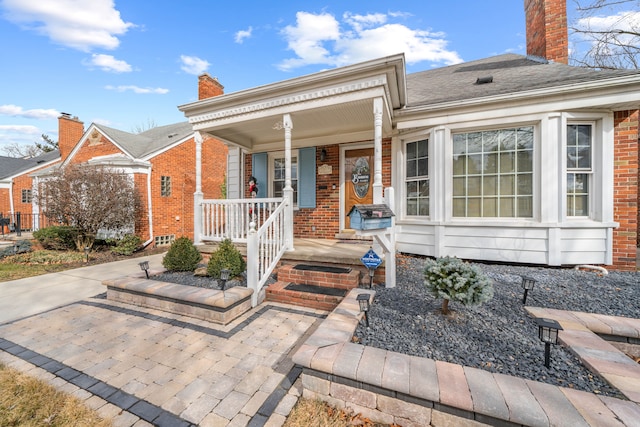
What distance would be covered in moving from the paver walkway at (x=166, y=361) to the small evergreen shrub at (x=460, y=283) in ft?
4.90

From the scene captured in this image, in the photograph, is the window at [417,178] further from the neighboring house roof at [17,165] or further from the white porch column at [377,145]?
the neighboring house roof at [17,165]

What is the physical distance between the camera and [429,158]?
16.8 ft

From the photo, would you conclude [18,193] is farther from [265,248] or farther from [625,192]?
[625,192]

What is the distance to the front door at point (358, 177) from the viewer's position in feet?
19.7

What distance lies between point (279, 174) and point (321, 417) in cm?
584

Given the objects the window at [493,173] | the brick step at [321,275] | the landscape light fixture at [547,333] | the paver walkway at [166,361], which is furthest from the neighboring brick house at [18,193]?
the landscape light fixture at [547,333]

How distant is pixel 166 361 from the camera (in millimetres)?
2363

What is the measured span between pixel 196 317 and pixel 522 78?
705 cm

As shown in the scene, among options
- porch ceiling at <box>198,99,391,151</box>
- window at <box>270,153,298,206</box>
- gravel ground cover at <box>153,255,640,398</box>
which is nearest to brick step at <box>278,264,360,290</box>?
gravel ground cover at <box>153,255,640,398</box>

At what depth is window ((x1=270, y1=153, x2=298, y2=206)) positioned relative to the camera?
677cm

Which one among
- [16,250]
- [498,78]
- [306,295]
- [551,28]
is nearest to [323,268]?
[306,295]

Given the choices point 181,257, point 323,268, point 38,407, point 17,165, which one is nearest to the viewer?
point 38,407

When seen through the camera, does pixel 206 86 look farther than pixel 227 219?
Yes

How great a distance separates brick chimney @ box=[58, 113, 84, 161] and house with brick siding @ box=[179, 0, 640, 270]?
1270 cm
